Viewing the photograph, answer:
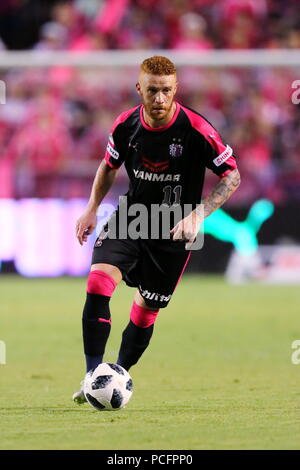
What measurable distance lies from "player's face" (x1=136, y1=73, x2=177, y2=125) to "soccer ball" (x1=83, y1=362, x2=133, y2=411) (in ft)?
4.80

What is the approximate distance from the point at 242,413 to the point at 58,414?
1.00 m

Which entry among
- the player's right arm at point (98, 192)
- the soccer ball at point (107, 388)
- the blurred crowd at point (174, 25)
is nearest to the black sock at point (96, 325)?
the soccer ball at point (107, 388)

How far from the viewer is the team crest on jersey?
20.0 ft

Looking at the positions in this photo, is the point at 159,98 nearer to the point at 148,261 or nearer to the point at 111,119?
the point at 148,261

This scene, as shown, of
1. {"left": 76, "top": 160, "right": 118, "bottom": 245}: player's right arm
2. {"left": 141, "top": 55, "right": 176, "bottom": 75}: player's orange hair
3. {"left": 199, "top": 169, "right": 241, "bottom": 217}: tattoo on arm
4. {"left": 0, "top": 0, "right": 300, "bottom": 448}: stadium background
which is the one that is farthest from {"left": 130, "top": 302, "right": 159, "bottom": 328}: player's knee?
{"left": 0, "top": 0, "right": 300, "bottom": 448}: stadium background

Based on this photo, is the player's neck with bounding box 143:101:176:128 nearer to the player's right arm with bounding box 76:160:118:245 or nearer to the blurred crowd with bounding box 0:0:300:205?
the player's right arm with bounding box 76:160:118:245

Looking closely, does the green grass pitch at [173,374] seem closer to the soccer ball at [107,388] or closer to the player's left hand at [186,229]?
the soccer ball at [107,388]

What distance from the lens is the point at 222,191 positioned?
6082mm

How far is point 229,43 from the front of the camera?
14914 mm

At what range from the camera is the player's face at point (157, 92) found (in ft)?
19.0

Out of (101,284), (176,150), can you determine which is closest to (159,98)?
(176,150)

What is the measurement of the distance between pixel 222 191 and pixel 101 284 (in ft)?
2.89

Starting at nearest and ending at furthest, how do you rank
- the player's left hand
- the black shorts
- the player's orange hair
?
1. the player's left hand
2. the player's orange hair
3. the black shorts
